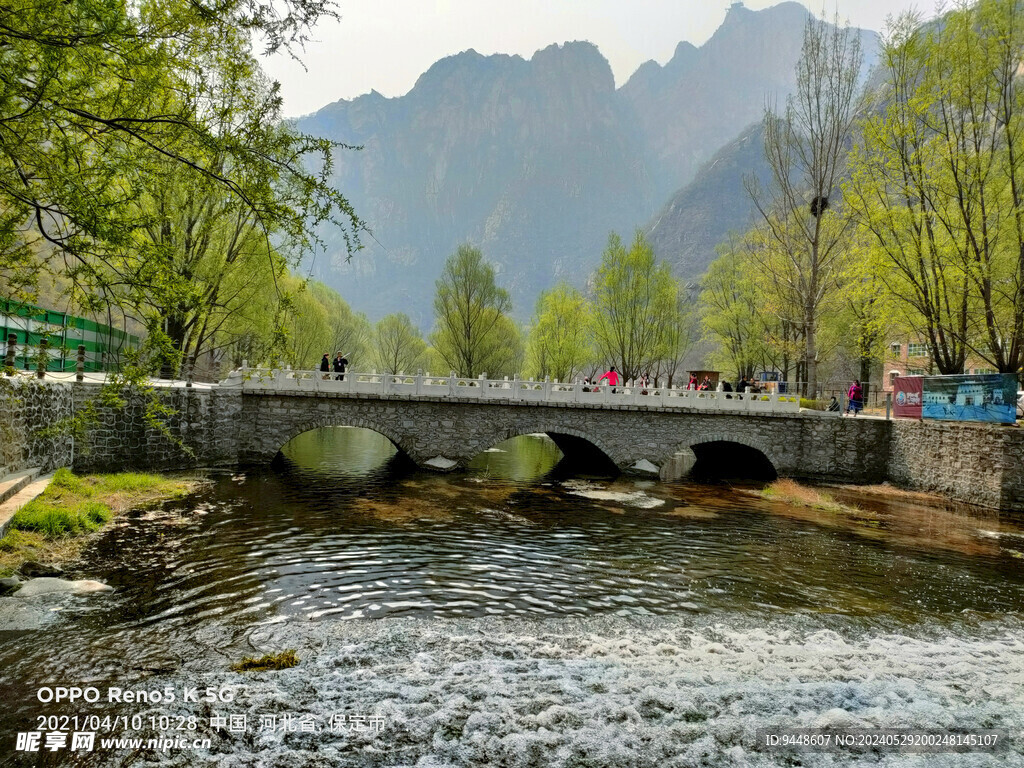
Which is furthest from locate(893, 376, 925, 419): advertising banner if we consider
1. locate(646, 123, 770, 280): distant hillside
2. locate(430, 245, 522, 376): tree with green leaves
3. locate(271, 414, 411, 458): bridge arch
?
locate(646, 123, 770, 280): distant hillside

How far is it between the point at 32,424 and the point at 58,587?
678cm

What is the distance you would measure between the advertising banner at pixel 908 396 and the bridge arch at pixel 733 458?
5.33m

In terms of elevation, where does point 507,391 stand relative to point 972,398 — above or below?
below

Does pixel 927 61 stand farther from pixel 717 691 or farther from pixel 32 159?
pixel 32 159

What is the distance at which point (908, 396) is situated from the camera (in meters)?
→ 22.4

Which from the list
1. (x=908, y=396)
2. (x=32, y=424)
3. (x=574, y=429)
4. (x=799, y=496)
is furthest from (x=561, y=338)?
(x=32, y=424)

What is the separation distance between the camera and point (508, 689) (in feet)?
19.9

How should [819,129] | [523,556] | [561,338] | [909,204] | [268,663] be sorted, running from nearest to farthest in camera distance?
1. [268,663]
2. [523,556]
3. [909,204]
4. [819,129]
5. [561,338]

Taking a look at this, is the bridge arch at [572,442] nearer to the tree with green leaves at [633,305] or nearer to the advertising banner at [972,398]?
the tree with green leaves at [633,305]

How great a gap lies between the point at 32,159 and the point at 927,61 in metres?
25.5

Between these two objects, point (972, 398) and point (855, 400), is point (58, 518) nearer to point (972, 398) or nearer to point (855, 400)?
point (972, 398)

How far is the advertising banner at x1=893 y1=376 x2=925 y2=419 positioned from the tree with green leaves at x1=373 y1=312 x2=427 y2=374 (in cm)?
4198

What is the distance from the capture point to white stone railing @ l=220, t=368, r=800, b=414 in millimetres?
20938

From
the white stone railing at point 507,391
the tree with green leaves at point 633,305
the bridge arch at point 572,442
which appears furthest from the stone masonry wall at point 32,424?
the tree with green leaves at point 633,305
